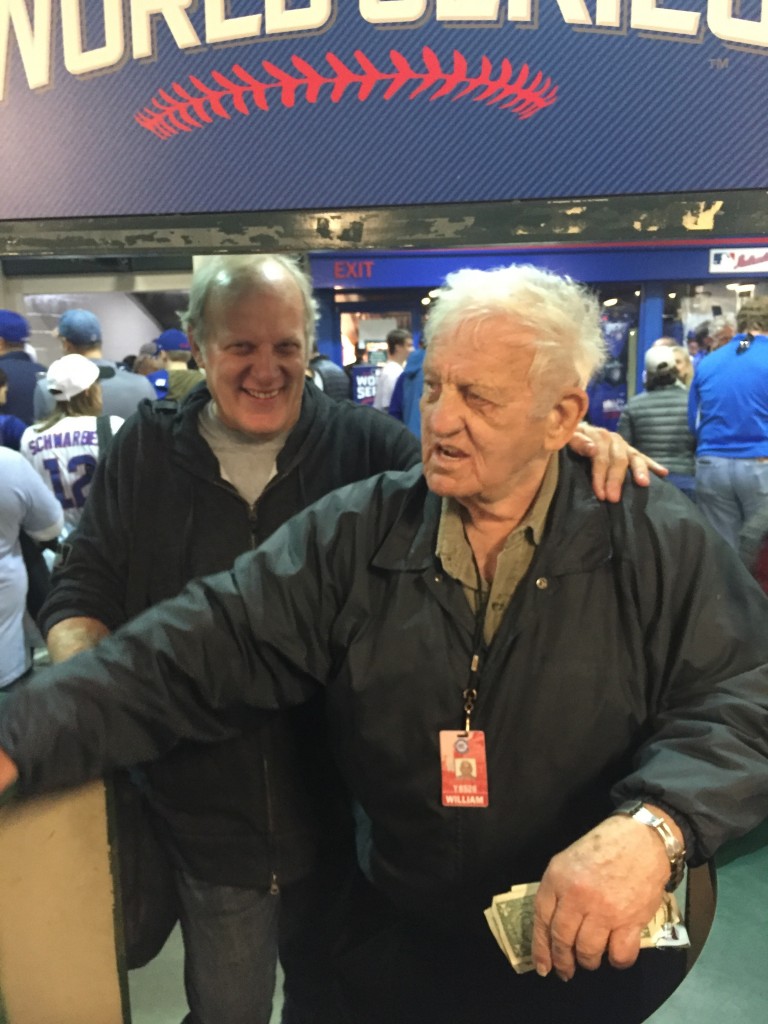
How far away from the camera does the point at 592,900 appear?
101 cm

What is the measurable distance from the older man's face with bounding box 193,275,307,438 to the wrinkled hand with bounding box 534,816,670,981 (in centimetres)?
94

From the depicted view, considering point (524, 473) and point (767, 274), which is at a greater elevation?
point (767, 274)

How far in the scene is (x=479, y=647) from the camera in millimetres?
1279

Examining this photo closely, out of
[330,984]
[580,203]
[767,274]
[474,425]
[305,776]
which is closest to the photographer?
[580,203]

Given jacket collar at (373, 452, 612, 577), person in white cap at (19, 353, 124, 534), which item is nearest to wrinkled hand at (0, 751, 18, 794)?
jacket collar at (373, 452, 612, 577)

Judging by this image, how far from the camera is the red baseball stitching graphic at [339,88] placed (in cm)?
109

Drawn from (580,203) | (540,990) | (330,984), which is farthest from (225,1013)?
(580,203)

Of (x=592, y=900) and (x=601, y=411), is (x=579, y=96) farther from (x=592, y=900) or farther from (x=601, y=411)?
(x=601, y=411)

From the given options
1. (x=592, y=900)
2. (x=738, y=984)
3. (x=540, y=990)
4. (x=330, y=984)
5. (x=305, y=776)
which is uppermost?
(x=592, y=900)

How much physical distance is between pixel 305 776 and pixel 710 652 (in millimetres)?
808

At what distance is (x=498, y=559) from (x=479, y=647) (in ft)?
0.48

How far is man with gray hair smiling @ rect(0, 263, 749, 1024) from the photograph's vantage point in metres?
1.22

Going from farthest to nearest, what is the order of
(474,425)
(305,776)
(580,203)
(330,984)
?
(330,984) < (305,776) < (474,425) < (580,203)

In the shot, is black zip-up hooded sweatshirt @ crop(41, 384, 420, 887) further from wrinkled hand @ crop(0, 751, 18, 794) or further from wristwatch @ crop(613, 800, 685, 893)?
wristwatch @ crop(613, 800, 685, 893)
